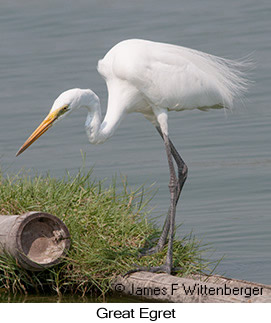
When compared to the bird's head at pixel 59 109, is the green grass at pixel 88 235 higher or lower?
lower

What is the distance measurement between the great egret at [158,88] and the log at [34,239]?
1.01m

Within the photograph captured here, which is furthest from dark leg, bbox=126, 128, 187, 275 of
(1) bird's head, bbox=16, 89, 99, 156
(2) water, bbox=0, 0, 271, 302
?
(1) bird's head, bbox=16, 89, 99, 156

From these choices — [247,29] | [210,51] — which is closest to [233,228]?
[210,51]

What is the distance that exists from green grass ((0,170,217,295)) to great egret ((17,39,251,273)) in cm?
30

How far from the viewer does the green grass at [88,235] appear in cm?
656

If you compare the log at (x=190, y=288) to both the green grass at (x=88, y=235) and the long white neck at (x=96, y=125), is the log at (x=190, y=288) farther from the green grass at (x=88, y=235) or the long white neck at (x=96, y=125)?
the long white neck at (x=96, y=125)

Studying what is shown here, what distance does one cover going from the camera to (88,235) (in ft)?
22.3

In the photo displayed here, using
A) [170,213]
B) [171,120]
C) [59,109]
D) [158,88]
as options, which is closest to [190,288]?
[170,213]

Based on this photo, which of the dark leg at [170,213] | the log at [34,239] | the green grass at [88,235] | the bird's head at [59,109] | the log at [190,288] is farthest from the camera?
the bird's head at [59,109]

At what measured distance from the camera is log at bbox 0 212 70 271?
6.35 m

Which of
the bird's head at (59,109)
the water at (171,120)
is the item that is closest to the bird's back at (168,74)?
the bird's head at (59,109)

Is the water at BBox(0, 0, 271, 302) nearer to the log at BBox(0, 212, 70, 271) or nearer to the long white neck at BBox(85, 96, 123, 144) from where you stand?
the long white neck at BBox(85, 96, 123, 144)

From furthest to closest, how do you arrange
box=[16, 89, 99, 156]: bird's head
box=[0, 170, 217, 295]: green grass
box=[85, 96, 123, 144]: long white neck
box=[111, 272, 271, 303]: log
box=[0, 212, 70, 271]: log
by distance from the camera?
1. box=[85, 96, 123, 144]: long white neck
2. box=[16, 89, 99, 156]: bird's head
3. box=[0, 170, 217, 295]: green grass
4. box=[0, 212, 70, 271]: log
5. box=[111, 272, 271, 303]: log

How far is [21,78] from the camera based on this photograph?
1499 centimetres
